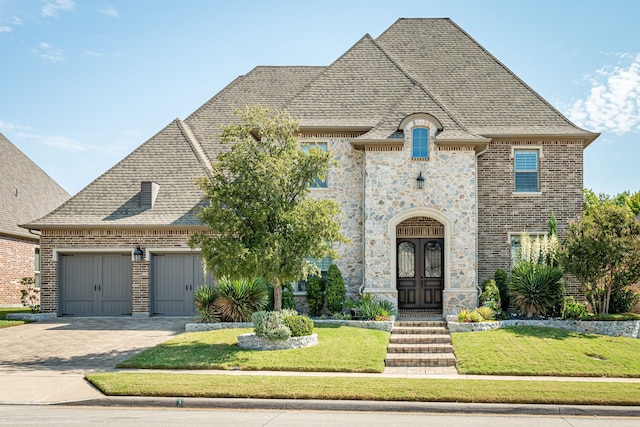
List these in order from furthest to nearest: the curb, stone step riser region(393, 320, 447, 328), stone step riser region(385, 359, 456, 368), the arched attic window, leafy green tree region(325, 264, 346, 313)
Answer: the arched attic window < leafy green tree region(325, 264, 346, 313) < stone step riser region(393, 320, 447, 328) < stone step riser region(385, 359, 456, 368) < the curb

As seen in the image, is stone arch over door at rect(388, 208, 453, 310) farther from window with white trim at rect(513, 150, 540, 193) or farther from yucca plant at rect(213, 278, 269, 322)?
yucca plant at rect(213, 278, 269, 322)

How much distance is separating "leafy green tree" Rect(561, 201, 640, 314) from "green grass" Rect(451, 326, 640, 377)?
1.91m

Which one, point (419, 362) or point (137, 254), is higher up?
point (137, 254)

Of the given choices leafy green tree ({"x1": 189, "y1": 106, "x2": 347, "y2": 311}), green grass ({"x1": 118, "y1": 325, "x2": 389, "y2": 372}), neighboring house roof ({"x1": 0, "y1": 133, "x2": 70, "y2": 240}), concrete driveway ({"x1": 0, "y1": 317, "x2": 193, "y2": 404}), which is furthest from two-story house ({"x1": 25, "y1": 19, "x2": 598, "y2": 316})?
neighboring house roof ({"x1": 0, "y1": 133, "x2": 70, "y2": 240})

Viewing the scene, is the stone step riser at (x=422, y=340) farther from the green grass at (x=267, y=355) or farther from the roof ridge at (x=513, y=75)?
the roof ridge at (x=513, y=75)

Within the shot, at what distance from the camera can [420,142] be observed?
1961 cm

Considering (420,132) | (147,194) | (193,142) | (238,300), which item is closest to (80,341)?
(238,300)

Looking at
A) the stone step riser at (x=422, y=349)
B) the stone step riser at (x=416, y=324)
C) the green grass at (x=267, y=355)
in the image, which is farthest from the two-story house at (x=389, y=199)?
the green grass at (x=267, y=355)

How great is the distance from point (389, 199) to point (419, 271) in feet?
9.31

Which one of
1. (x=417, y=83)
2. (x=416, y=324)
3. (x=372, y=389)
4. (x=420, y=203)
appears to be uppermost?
(x=417, y=83)

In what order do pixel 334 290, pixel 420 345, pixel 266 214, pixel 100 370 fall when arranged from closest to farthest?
pixel 100 370 → pixel 266 214 → pixel 420 345 → pixel 334 290

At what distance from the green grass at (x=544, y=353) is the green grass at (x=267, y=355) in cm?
211

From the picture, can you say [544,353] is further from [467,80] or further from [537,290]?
[467,80]

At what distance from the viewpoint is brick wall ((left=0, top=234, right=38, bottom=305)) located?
26797 mm
